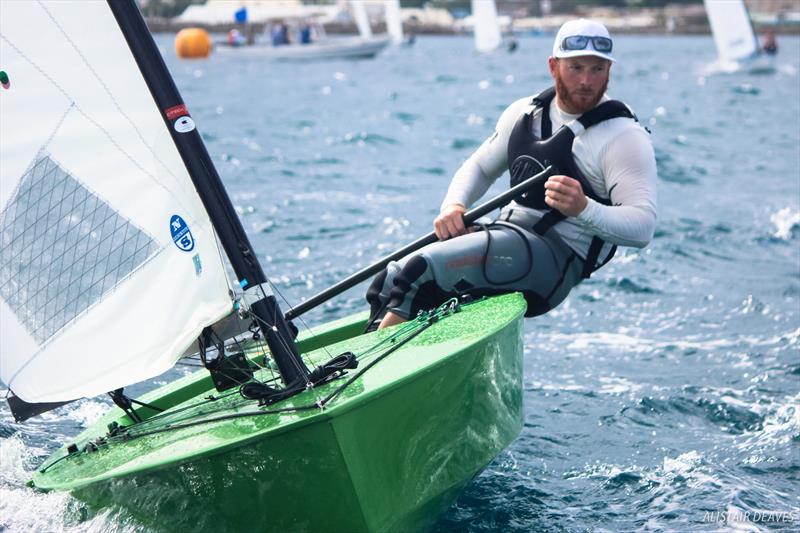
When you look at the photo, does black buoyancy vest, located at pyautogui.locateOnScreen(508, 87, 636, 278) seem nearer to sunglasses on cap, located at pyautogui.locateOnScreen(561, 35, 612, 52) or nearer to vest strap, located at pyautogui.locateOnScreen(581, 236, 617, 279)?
vest strap, located at pyautogui.locateOnScreen(581, 236, 617, 279)

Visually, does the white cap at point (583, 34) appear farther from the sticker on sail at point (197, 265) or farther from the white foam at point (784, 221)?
the white foam at point (784, 221)

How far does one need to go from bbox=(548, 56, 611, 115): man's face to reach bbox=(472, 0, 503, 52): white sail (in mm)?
36290

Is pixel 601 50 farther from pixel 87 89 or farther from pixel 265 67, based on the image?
pixel 265 67

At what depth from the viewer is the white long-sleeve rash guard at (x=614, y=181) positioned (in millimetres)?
3443

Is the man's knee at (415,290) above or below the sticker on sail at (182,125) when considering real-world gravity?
below

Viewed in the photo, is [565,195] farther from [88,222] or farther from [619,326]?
[619,326]

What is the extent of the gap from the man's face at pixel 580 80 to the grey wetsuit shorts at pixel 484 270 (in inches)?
16.1

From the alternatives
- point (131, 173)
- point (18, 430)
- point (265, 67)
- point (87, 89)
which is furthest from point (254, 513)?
point (265, 67)

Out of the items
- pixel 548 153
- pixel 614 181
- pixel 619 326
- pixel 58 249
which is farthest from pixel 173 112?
pixel 619 326

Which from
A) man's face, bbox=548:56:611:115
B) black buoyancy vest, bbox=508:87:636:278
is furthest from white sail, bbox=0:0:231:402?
man's face, bbox=548:56:611:115

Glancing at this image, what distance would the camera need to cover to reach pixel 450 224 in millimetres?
3750

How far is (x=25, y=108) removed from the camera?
10.1ft

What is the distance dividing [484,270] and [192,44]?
37.0 metres

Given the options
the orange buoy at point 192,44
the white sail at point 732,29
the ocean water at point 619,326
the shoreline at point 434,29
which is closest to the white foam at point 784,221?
the ocean water at point 619,326
